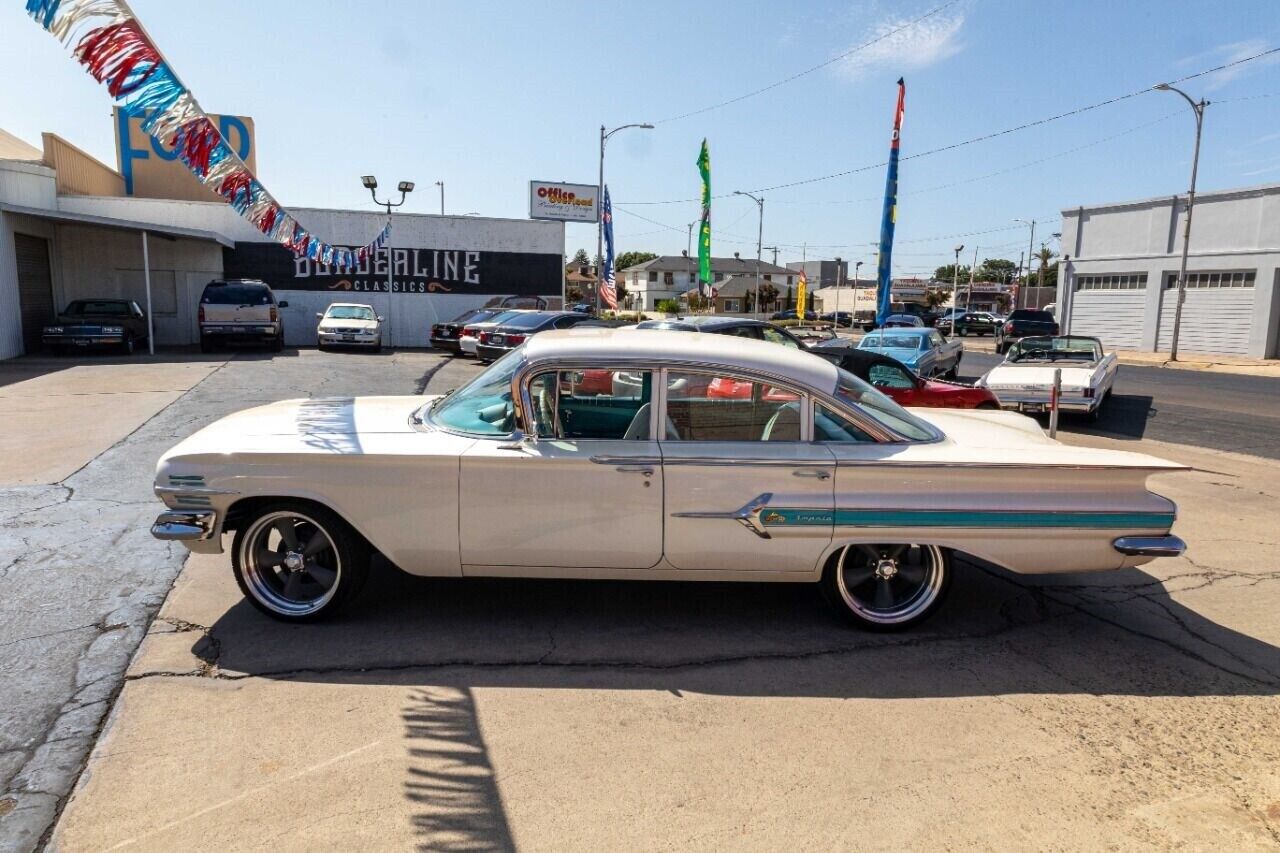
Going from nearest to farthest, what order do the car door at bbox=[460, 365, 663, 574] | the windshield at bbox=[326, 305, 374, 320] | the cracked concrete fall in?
the cracked concrete, the car door at bbox=[460, 365, 663, 574], the windshield at bbox=[326, 305, 374, 320]

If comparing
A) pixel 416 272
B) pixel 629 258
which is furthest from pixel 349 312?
pixel 629 258

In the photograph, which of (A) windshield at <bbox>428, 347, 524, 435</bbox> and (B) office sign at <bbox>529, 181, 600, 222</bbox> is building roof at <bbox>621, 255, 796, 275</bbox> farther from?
(A) windshield at <bbox>428, 347, 524, 435</bbox>

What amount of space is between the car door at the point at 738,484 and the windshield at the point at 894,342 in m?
11.6

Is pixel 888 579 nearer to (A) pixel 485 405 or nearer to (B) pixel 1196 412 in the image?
(A) pixel 485 405

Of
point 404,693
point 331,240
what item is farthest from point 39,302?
point 404,693

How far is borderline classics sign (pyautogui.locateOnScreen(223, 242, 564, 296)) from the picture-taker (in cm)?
2595

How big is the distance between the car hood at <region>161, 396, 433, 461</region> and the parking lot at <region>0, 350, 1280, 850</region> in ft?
3.18

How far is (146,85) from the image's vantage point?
16.2ft

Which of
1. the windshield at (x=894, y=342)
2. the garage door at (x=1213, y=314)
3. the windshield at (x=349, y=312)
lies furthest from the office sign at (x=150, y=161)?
the garage door at (x=1213, y=314)

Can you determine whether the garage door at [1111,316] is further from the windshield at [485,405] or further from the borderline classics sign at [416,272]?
the windshield at [485,405]

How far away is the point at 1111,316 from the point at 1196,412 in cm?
2299

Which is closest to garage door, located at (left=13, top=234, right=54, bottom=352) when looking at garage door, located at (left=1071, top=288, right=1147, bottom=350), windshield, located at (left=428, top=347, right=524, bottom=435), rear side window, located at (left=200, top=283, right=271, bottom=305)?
rear side window, located at (left=200, top=283, right=271, bottom=305)

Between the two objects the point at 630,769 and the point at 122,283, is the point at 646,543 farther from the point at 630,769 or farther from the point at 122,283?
the point at 122,283

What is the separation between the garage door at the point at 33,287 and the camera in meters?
20.1
